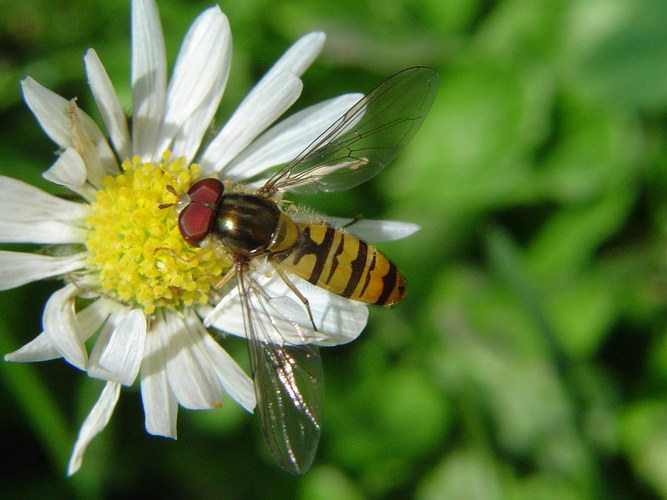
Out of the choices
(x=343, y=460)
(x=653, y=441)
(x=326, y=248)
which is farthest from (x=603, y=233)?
(x=326, y=248)

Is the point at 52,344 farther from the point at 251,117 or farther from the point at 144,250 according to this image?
the point at 251,117

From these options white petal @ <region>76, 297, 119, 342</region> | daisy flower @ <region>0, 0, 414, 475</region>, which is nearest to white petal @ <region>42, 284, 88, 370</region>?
daisy flower @ <region>0, 0, 414, 475</region>

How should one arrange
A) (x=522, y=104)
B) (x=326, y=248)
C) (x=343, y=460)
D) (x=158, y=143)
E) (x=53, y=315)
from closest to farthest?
(x=53, y=315)
(x=326, y=248)
(x=158, y=143)
(x=343, y=460)
(x=522, y=104)

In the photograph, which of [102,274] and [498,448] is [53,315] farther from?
[498,448]

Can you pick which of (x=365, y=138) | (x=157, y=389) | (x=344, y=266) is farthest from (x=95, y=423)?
(x=365, y=138)

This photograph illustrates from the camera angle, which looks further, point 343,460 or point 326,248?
point 343,460

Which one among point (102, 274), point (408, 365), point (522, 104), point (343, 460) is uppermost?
point (522, 104)

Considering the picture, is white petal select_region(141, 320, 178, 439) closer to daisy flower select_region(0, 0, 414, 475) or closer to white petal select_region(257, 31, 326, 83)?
daisy flower select_region(0, 0, 414, 475)

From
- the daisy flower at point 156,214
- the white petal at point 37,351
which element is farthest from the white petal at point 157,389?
the white petal at point 37,351
